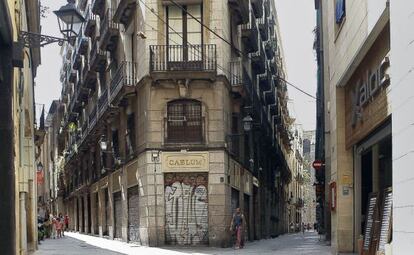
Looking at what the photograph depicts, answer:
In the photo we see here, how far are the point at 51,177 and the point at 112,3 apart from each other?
4295cm

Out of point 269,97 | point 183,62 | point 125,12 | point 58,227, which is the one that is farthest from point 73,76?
point 183,62

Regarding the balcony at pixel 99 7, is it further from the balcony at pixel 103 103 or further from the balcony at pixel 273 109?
the balcony at pixel 273 109

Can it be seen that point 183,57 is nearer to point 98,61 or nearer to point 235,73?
point 235,73

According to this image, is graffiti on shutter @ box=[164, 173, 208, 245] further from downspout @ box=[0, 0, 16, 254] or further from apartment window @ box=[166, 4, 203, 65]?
downspout @ box=[0, 0, 16, 254]

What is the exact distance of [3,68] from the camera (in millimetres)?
9555

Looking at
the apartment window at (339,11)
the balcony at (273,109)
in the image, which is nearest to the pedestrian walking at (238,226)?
the apartment window at (339,11)

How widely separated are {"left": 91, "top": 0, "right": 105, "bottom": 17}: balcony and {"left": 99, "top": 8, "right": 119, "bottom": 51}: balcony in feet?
7.09

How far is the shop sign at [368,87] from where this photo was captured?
1181cm

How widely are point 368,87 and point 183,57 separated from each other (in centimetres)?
1257

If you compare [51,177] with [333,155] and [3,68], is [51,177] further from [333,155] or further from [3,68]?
[3,68]

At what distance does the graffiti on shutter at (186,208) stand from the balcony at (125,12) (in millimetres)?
6668

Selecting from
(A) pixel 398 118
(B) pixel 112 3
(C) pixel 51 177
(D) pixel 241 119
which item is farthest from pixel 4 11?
(C) pixel 51 177

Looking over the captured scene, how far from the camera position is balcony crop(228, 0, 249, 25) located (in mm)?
27141

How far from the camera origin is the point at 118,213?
31.8m
